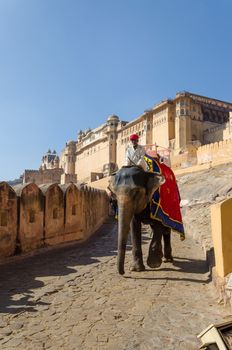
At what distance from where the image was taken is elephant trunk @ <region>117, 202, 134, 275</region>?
5180mm

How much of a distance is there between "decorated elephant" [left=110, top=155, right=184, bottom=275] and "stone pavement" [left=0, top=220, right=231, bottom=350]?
32 centimetres

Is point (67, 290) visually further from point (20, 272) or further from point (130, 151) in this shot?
point (130, 151)

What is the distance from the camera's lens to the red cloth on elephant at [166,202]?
19.8 ft

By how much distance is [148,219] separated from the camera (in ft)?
19.9

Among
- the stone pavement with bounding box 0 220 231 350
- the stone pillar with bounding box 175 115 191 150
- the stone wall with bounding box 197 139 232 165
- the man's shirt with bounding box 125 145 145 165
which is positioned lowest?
the stone pavement with bounding box 0 220 231 350

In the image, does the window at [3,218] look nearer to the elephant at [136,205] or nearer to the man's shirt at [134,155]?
the elephant at [136,205]

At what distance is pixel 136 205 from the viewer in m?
5.59

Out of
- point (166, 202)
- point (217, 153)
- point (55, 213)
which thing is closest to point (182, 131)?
point (217, 153)

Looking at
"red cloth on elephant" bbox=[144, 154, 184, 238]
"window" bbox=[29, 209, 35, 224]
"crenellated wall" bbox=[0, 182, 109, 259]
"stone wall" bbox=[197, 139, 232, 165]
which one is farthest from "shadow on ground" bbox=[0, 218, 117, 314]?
"stone wall" bbox=[197, 139, 232, 165]

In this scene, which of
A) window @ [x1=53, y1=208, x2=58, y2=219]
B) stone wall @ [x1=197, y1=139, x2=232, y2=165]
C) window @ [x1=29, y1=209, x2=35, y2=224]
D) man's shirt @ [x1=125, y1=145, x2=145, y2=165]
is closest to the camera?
man's shirt @ [x1=125, y1=145, x2=145, y2=165]

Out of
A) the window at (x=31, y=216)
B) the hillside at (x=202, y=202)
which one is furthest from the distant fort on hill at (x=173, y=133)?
the window at (x=31, y=216)

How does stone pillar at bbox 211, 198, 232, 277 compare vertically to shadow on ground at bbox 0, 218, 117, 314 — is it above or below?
above

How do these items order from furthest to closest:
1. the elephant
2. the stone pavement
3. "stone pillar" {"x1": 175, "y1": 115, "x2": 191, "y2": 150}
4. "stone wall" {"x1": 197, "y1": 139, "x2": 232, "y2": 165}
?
1. "stone pillar" {"x1": 175, "y1": 115, "x2": 191, "y2": 150}
2. "stone wall" {"x1": 197, "y1": 139, "x2": 232, "y2": 165}
3. the elephant
4. the stone pavement

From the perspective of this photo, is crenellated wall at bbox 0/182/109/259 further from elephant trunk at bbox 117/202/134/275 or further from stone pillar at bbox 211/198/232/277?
stone pillar at bbox 211/198/232/277
